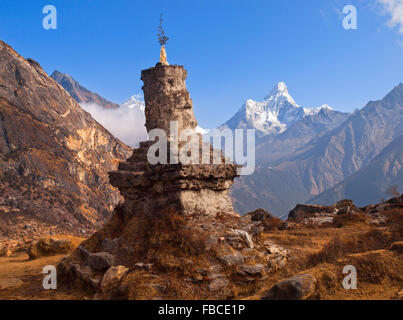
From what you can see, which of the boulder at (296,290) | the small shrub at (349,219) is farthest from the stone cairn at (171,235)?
the small shrub at (349,219)

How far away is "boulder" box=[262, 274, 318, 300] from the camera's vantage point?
688 cm

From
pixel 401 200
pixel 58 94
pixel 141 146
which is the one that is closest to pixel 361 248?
pixel 141 146

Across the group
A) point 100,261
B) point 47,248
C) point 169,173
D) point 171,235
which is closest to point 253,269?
Result: point 171,235

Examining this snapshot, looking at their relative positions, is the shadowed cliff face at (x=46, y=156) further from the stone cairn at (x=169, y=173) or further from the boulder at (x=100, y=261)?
the boulder at (x=100, y=261)

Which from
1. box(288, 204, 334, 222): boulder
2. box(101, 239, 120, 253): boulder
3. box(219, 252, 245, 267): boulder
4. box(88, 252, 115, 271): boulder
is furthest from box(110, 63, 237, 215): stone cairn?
box(288, 204, 334, 222): boulder

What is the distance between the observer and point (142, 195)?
1195cm

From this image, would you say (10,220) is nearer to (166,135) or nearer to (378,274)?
(166,135)

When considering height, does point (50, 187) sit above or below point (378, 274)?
above

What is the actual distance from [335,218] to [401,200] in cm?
772

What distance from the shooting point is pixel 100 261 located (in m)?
10.1

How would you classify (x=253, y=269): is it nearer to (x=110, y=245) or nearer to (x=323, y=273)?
(x=323, y=273)

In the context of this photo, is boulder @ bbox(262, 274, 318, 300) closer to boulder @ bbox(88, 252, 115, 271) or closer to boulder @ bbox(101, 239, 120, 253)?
boulder @ bbox(88, 252, 115, 271)

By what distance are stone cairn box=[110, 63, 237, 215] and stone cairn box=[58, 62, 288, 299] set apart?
0.04 metres

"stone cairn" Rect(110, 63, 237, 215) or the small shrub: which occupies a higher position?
"stone cairn" Rect(110, 63, 237, 215)
